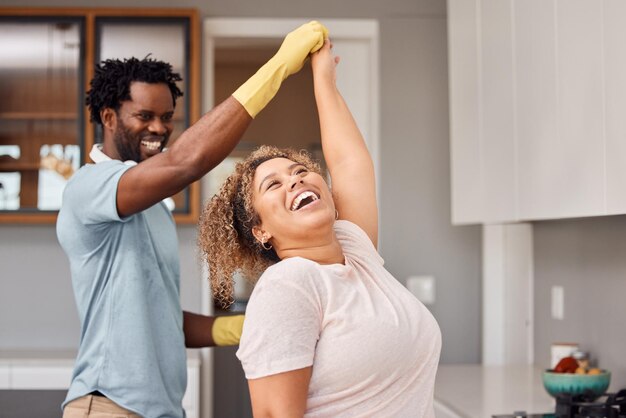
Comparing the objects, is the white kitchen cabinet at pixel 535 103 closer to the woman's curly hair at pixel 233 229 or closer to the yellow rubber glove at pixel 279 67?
the yellow rubber glove at pixel 279 67

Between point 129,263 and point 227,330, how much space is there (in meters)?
0.28

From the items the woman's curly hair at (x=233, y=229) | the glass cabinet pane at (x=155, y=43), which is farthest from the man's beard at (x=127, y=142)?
the glass cabinet pane at (x=155, y=43)

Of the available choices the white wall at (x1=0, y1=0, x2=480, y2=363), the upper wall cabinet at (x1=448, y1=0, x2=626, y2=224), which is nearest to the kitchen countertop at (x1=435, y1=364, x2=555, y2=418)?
the white wall at (x1=0, y1=0, x2=480, y2=363)

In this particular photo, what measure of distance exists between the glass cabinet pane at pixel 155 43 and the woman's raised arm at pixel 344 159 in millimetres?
2211

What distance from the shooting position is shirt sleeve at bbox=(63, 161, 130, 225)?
180 centimetres

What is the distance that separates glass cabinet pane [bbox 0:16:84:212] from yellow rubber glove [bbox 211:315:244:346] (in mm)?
1815

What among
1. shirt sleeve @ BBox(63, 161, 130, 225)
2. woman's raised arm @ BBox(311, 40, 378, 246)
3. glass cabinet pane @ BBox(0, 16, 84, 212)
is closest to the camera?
woman's raised arm @ BBox(311, 40, 378, 246)

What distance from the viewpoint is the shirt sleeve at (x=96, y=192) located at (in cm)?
180

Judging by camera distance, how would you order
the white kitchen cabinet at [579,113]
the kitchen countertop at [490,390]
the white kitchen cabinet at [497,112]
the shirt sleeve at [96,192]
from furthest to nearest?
the white kitchen cabinet at [497,112]
the kitchen countertop at [490,390]
the white kitchen cabinet at [579,113]
the shirt sleeve at [96,192]

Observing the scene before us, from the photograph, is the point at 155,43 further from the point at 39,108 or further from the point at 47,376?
the point at 47,376

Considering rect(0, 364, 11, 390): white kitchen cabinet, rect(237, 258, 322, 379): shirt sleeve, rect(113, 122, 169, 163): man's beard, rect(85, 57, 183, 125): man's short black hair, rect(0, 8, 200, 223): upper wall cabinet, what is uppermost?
rect(0, 8, 200, 223): upper wall cabinet

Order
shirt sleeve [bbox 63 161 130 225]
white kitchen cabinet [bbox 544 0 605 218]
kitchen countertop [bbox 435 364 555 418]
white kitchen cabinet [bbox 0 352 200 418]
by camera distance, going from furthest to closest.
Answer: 1. white kitchen cabinet [bbox 0 352 200 418]
2. kitchen countertop [bbox 435 364 555 418]
3. white kitchen cabinet [bbox 544 0 605 218]
4. shirt sleeve [bbox 63 161 130 225]

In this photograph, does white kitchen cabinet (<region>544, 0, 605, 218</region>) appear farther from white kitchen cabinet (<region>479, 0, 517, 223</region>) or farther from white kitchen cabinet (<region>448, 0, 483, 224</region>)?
white kitchen cabinet (<region>448, 0, 483, 224</region>)

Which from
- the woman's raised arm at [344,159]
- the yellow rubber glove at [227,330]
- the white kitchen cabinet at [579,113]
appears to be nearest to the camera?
the woman's raised arm at [344,159]
